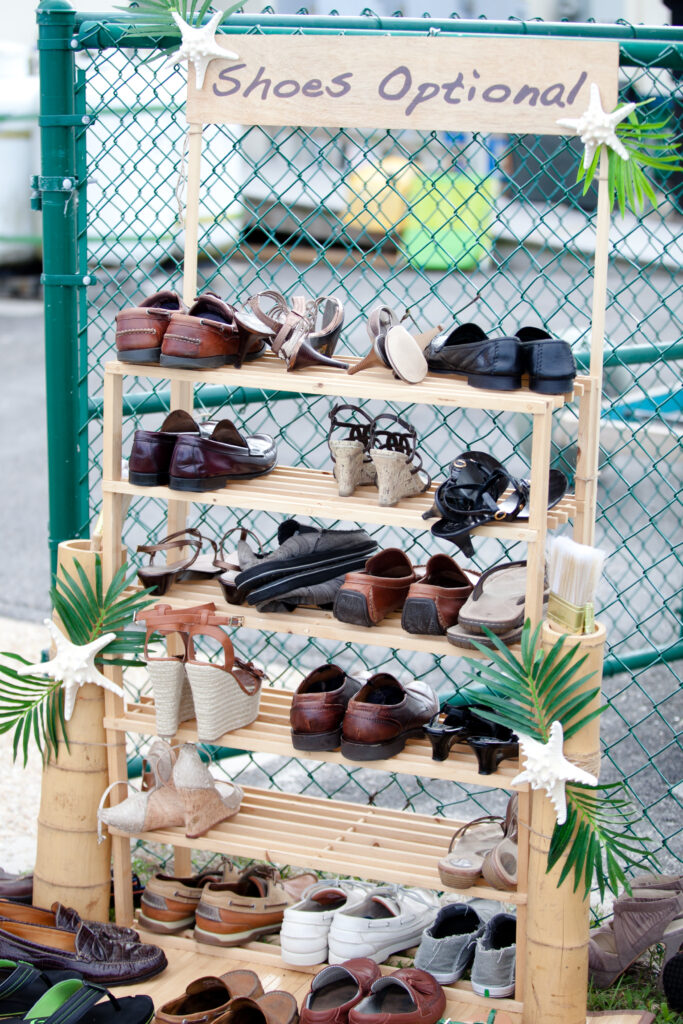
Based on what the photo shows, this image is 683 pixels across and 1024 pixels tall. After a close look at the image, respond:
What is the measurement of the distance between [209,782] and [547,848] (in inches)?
35.0

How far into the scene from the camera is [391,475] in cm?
267

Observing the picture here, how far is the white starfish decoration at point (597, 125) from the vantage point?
253cm

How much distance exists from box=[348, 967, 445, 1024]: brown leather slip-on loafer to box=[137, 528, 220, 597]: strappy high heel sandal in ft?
3.52

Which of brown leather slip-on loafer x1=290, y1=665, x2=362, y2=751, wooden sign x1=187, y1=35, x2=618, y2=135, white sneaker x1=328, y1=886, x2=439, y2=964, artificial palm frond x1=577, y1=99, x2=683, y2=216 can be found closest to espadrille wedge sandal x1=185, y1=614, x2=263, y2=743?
brown leather slip-on loafer x1=290, y1=665, x2=362, y2=751

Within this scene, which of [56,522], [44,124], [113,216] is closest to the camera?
[44,124]

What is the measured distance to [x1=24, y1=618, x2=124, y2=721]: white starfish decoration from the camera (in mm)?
2877

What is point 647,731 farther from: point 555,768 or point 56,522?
point 56,522

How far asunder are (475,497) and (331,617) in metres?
0.49

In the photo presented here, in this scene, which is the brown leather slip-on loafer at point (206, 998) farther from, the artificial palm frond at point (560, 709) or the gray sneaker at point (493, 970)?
the artificial palm frond at point (560, 709)

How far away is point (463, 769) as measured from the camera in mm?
2688

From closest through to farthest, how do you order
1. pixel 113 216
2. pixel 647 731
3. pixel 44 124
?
pixel 44 124, pixel 647 731, pixel 113 216

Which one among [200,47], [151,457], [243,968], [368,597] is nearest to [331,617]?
[368,597]

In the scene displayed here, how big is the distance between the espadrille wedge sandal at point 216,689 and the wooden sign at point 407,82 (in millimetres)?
1223

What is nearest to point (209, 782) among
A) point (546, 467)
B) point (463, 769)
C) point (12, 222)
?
point (463, 769)
